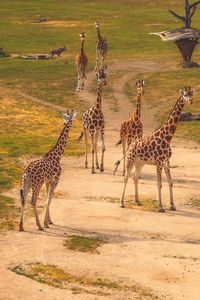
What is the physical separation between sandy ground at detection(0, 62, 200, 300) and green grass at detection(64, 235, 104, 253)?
0.78 ft

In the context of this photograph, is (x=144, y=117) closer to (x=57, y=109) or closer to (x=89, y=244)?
(x=57, y=109)

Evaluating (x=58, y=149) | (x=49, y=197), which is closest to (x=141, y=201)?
(x=58, y=149)

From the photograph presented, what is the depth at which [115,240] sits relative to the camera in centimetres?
2342

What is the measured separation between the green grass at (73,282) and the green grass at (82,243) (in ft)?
6.50

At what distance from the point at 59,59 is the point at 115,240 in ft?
163

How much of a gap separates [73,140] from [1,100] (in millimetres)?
14268

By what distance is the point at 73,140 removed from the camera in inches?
1633

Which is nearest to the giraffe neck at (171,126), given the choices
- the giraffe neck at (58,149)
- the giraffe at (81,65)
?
the giraffe neck at (58,149)

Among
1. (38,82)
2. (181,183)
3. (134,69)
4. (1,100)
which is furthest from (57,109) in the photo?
(181,183)

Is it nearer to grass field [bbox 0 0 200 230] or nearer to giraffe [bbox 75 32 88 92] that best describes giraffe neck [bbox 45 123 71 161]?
grass field [bbox 0 0 200 230]

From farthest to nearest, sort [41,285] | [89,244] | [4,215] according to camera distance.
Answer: [4,215] → [89,244] → [41,285]

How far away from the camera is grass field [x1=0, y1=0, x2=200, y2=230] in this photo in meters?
42.6

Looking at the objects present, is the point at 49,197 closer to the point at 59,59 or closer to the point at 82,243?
the point at 82,243

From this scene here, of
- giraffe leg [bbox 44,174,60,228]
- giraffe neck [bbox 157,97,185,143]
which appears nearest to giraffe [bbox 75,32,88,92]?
giraffe neck [bbox 157,97,185,143]
